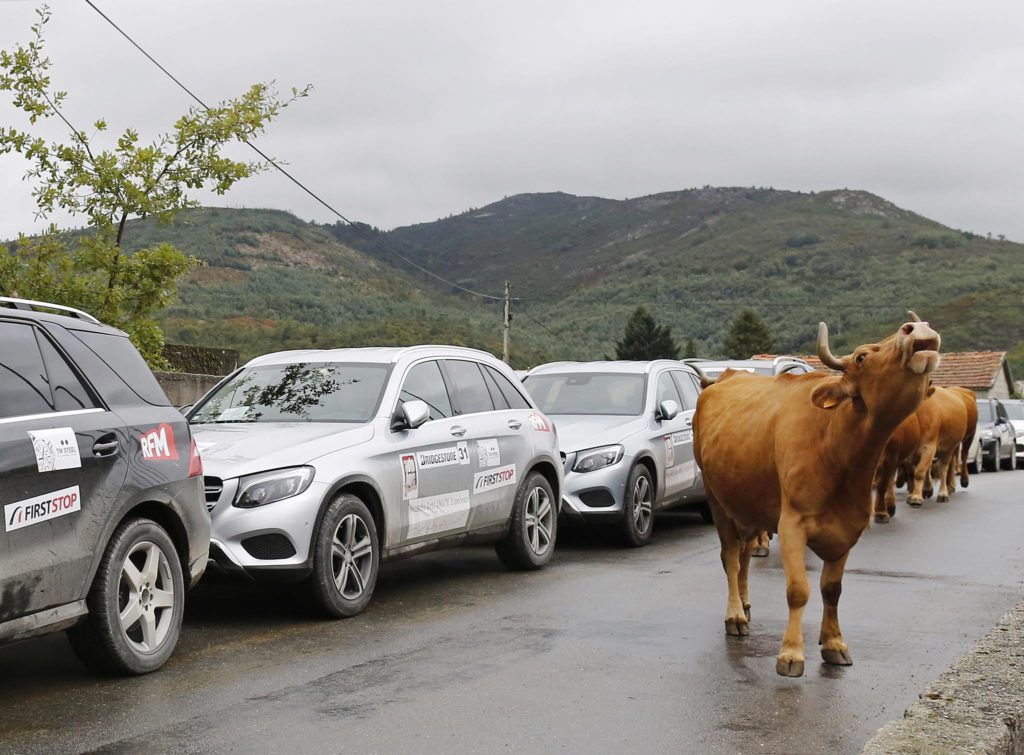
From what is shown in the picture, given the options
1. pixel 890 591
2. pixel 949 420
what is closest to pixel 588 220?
pixel 949 420

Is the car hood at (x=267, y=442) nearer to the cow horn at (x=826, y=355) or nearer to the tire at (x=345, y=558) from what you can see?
the tire at (x=345, y=558)

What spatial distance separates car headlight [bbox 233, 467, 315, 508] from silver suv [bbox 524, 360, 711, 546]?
440cm

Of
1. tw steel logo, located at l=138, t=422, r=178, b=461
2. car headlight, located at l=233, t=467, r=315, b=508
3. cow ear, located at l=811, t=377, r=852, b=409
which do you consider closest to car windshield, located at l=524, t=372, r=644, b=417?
car headlight, located at l=233, t=467, r=315, b=508

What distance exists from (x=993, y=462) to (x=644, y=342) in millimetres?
43268

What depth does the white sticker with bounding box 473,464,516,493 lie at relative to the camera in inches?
388

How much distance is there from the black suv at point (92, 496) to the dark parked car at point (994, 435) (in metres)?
26.0

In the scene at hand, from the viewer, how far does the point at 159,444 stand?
6.78 meters

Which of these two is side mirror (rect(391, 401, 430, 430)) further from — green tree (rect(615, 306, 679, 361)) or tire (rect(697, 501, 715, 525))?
green tree (rect(615, 306, 679, 361))

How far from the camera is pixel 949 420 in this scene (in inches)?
774

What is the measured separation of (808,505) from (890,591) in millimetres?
3344

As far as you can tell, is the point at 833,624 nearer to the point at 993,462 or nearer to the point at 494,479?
the point at 494,479

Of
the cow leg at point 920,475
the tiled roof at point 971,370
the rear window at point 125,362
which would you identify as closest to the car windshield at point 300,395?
the rear window at point 125,362

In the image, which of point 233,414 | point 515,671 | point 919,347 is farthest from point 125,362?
point 919,347

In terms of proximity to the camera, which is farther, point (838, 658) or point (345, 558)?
point (345, 558)
